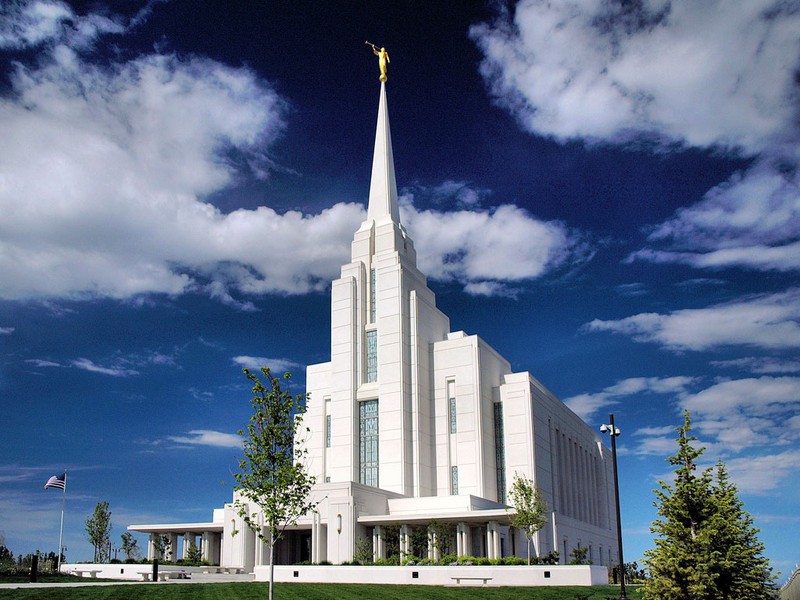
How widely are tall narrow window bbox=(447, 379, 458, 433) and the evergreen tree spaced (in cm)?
3593

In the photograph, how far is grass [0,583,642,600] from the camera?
26.0m

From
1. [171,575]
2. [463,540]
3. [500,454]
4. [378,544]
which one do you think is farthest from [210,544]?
[500,454]

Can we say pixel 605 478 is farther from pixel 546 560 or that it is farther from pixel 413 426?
pixel 546 560

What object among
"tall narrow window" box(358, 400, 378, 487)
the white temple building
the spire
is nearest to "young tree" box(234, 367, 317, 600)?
the white temple building

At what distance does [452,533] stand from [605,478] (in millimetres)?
40915

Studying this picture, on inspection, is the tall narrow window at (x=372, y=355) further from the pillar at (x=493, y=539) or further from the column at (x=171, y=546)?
the column at (x=171, y=546)

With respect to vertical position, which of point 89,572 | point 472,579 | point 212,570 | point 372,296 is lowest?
point 212,570

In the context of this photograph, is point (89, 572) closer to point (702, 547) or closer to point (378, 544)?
point (378, 544)

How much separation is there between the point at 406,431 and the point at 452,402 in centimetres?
454

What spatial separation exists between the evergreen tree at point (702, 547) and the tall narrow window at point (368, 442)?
36933mm

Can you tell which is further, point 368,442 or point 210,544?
point 368,442

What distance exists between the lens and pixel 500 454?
57.0 metres

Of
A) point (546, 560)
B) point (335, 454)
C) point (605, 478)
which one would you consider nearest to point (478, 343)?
point (335, 454)

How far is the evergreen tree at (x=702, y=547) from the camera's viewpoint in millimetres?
20312
